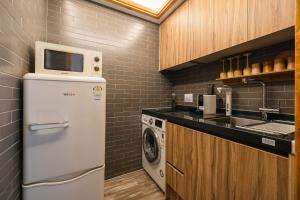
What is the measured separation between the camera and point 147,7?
2.09 metres

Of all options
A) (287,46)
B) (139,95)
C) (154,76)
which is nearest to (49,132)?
(139,95)

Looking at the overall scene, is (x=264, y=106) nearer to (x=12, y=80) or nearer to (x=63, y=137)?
(x=63, y=137)

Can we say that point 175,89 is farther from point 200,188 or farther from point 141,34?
point 200,188

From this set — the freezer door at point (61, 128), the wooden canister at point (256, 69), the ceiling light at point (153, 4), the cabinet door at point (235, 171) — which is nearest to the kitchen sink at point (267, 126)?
the cabinet door at point (235, 171)

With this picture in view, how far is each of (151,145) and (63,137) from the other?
114cm

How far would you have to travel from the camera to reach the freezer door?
104 centimetres

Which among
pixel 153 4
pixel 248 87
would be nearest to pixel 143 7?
pixel 153 4

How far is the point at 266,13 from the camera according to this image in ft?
3.40

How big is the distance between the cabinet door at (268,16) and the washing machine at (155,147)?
3.83 ft

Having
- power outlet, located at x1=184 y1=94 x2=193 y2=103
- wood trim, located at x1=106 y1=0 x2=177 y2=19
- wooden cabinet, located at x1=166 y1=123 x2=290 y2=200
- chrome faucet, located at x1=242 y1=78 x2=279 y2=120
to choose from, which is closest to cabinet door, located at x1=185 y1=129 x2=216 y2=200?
wooden cabinet, located at x1=166 y1=123 x2=290 y2=200

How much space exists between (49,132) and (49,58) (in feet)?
2.18

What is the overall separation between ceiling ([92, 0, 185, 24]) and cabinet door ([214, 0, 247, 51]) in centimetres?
70

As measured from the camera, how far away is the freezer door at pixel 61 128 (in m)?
1.04

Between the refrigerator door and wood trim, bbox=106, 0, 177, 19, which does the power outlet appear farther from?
the refrigerator door
